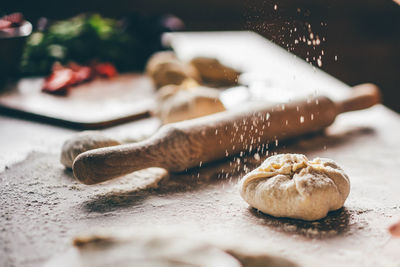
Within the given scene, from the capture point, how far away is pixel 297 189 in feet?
4.95

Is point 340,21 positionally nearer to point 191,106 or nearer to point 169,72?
point 169,72

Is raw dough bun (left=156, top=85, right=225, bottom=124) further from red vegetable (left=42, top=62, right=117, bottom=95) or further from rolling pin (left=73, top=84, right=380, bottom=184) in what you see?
red vegetable (left=42, top=62, right=117, bottom=95)

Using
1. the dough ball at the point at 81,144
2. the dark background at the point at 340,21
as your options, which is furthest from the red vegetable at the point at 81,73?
the dark background at the point at 340,21

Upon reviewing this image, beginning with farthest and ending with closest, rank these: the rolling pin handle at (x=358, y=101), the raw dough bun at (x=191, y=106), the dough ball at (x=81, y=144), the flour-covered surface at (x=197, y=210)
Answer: the rolling pin handle at (x=358, y=101)
the raw dough bun at (x=191, y=106)
the dough ball at (x=81, y=144)
the flour-covered surface at (x=197, y=210)

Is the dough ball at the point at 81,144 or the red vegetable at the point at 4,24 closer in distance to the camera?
the dough ball at the point at 81,144

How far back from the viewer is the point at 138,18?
4.00 meters

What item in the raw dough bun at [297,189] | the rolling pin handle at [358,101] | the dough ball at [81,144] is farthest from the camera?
the rolling pin handle at [358,101]

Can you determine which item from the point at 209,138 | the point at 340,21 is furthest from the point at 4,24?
the point at 340,21

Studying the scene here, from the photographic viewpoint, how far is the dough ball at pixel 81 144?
191cm

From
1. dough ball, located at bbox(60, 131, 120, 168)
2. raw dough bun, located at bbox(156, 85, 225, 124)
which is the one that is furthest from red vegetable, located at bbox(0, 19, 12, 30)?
dough ball, located at bbox(60, 131, 120, 168)

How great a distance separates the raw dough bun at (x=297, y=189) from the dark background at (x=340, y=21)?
9.81 feet

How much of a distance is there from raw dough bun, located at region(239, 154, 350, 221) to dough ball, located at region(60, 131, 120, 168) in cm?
65

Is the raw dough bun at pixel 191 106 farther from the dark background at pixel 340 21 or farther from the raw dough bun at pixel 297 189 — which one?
the dark background at pixel 340 21

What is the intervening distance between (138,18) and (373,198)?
283 cm
